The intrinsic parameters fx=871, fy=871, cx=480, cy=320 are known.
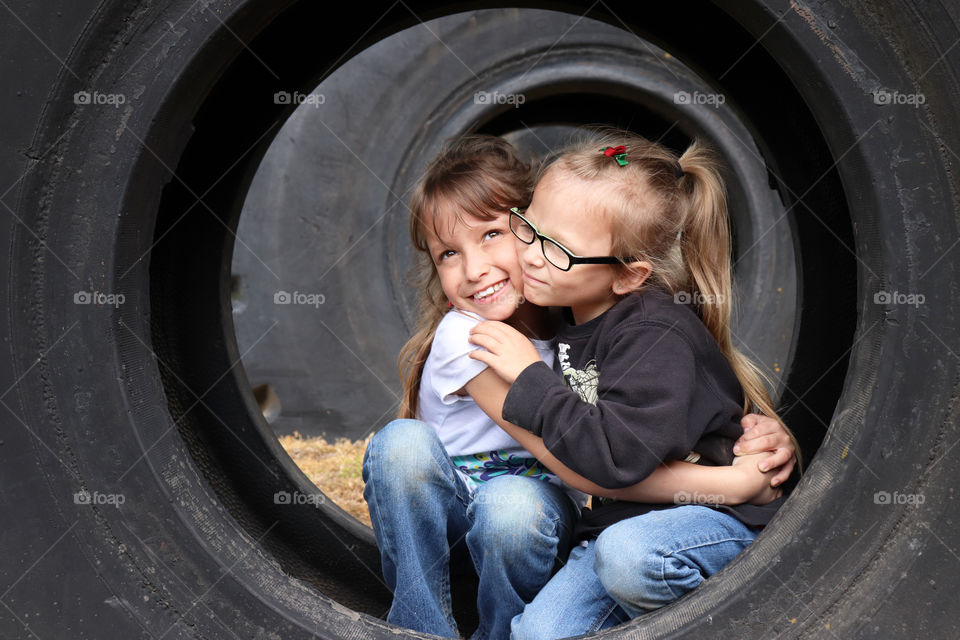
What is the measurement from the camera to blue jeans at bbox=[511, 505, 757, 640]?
1.34 meters

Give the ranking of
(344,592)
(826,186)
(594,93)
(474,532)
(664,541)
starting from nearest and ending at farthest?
(664,541), (474,532), (826,186), (344,592), (594,93)

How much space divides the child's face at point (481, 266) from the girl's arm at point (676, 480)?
0.59ft

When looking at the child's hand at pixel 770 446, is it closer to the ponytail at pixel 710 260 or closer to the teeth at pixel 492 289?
the ponytail at pixel 710 260

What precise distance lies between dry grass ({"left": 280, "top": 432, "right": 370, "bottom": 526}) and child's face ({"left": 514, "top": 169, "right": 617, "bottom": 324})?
1605 millimetres

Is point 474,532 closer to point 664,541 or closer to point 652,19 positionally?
point 664,541

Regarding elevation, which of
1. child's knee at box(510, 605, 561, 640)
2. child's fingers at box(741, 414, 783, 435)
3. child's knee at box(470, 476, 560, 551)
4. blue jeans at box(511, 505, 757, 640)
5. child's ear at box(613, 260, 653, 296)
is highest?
child's ear at box(613, 260, 653, 296)

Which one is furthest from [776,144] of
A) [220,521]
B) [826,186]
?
[220,521]

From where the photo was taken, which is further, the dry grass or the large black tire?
the dry grass

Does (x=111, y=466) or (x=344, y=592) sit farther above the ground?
(x=111, y=466)

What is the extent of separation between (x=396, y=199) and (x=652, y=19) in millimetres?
2096

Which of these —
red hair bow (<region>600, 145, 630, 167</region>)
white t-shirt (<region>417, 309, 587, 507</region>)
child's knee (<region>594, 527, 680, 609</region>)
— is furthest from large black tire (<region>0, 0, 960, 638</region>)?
white t-shirt (<region>417, 309, 587, 507</region>)

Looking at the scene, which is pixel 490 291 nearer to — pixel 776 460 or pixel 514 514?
pixel 514 514

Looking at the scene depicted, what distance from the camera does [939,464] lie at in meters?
1.12

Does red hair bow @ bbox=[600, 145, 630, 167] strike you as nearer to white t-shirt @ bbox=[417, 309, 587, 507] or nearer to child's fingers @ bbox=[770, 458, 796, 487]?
white t-shirt @ bbox=[417, 309, 587, 507]
